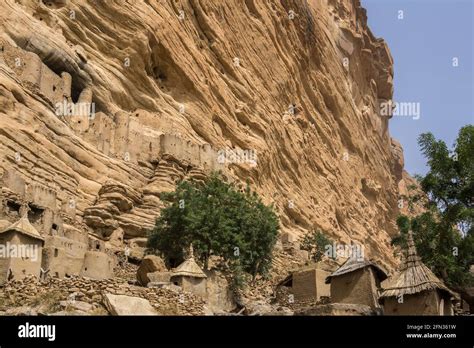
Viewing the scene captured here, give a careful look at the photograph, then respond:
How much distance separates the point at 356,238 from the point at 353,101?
18.7 metres

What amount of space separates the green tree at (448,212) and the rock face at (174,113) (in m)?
12.1

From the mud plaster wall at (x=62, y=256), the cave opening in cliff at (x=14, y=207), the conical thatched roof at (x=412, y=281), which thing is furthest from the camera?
the cave opening in cliff at (x=14, y=207)

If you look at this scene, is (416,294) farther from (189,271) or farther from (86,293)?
(86,293)

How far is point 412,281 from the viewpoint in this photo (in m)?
17.0

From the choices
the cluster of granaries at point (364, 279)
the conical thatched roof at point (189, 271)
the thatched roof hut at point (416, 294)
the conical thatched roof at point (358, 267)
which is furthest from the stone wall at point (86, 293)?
the conical thatched roof at point (358, 267)

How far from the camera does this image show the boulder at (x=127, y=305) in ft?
45.2

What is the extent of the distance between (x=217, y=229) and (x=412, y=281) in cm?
824

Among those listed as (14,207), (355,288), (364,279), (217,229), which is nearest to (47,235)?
(14,207)

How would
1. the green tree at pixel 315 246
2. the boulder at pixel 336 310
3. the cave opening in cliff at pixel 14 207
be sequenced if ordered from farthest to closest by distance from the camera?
the green tree at pixel 315 246 < the cave opening in cliff at pixel 14 207 < the boulder at pixel 336 310

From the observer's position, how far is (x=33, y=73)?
31.2 metres

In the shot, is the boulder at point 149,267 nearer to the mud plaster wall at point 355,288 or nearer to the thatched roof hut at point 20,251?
the thatched roof hut at point 20,251

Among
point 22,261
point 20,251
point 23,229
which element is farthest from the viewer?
point 23,229

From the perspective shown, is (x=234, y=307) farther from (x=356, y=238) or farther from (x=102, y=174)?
(x=356, y=238)

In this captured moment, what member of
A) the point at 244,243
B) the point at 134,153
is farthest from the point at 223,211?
the point at 134,153
